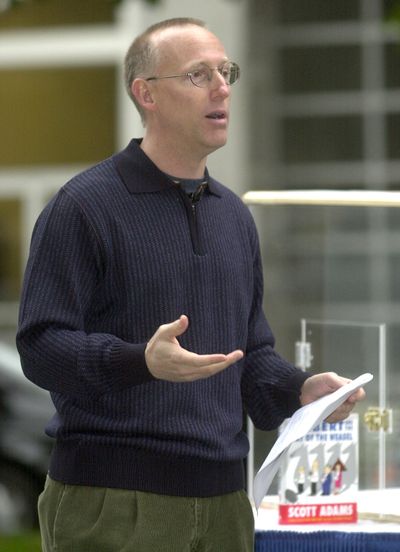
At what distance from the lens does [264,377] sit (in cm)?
321

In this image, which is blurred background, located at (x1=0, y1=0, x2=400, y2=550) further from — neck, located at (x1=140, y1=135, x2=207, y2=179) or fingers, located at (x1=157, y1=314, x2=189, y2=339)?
fingers, located at (x1=157, y1=314, x2=189, y2=339)

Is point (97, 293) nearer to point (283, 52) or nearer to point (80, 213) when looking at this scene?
point (80, 213)

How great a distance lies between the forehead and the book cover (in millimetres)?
925

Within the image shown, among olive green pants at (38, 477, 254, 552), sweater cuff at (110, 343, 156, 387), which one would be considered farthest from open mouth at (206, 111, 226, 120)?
olive green pants at (38, 477, 254, 552)

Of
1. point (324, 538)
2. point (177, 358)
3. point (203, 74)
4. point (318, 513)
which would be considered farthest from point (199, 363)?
point (318, 513)

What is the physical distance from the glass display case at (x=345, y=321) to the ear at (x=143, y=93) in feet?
1.79

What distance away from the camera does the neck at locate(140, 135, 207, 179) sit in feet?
10.2

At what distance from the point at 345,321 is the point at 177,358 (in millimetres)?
1013

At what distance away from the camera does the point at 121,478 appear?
115 inches

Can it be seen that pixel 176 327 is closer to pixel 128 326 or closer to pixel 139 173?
pixel 128 326

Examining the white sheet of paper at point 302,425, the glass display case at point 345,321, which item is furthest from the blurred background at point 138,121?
the white sheet of paper at point 302,425

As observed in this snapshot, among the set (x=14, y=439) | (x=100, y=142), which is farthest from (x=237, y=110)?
(x=14, y=439)

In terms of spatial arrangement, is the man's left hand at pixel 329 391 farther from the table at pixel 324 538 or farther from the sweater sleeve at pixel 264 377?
the table at pixel 324 538

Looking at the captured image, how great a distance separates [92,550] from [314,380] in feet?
1.85
